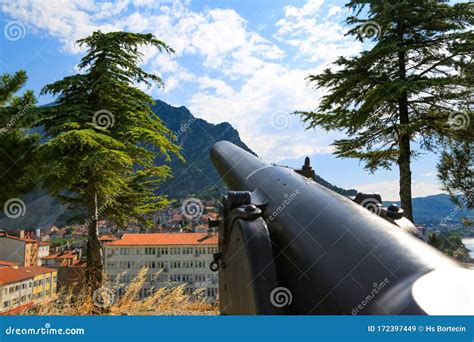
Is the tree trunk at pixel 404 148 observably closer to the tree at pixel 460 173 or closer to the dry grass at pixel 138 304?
the tree at pixel 460 173

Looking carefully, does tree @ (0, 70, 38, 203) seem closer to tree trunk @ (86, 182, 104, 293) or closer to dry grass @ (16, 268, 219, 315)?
tree trunk @ (86, 182, 104, 293)

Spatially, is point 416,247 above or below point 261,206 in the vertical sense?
below

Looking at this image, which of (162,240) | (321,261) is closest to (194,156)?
(162,240)

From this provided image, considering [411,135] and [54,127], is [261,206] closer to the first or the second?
[54,127]

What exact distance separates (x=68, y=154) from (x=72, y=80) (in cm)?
201

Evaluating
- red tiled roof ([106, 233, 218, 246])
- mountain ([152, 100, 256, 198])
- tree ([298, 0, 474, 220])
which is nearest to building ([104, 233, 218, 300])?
red tiled roof ([106, 233, 218, 246])

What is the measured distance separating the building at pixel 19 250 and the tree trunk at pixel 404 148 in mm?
22392

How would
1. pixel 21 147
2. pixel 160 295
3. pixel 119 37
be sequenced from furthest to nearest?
1. pixel 119 37
2. pixel 21 147
3. pixel 160 295

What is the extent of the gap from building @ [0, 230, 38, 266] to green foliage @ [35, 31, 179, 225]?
18597 mm

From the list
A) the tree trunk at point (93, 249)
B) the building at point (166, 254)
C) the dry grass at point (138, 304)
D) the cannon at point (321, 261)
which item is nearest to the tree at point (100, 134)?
the tree trunk at point (93, 249)

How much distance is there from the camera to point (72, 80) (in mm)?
8367

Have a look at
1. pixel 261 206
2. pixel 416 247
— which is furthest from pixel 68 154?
pixel 416 247

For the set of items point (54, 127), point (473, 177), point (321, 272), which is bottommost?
point (321, 272)

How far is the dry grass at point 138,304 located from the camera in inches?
239
